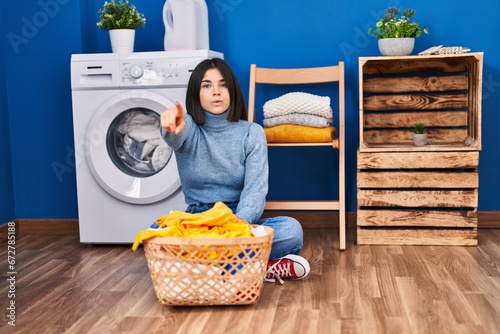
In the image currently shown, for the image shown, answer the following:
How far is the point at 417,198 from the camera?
2723 mm

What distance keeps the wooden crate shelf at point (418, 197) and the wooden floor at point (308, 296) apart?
0.24ft

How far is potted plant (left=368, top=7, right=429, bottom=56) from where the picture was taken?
9.04 feet

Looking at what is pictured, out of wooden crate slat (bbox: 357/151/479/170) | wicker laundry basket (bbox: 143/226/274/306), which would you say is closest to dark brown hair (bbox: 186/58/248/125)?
wicker laundry basket (bbox: 143/226/274/306)

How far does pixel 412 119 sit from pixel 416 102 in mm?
78

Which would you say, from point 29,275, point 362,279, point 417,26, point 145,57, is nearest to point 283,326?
point 362,279

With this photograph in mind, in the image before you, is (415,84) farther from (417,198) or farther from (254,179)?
(254,179)

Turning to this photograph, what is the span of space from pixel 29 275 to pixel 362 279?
3.81 ft

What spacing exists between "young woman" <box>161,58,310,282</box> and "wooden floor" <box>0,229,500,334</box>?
0.60 feet

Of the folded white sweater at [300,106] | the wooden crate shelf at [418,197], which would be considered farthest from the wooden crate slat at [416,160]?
the folded white sweater at [300,106]

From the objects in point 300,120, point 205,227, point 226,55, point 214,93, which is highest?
point 226,55

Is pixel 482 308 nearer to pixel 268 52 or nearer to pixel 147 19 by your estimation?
pixel 268 52

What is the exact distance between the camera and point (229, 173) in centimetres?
227

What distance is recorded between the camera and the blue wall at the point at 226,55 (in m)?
2.98

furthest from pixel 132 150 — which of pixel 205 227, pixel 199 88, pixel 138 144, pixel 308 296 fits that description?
pixel 308 296
